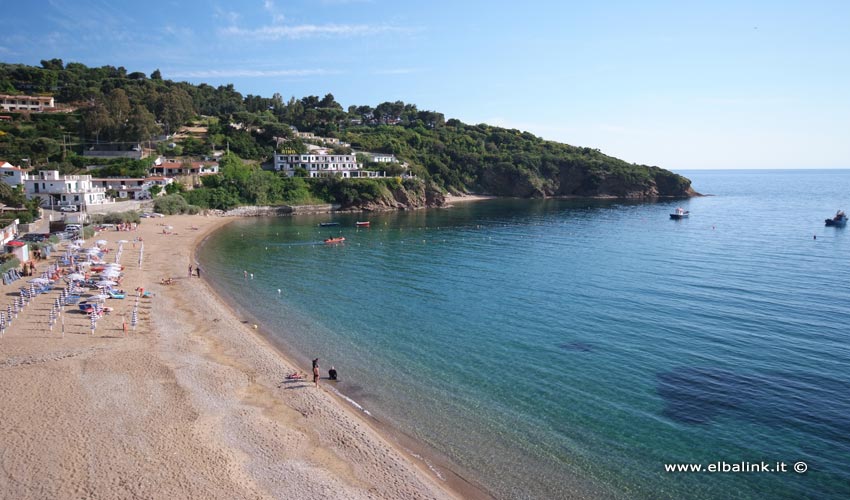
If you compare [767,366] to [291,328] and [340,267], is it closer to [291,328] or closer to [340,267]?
[291,328]

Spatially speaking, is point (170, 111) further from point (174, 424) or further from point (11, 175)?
point (174, 424)

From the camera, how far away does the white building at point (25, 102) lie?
383 ft

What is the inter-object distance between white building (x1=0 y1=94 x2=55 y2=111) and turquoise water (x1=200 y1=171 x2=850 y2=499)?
92.7 metres

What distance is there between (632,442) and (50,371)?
26.4 m

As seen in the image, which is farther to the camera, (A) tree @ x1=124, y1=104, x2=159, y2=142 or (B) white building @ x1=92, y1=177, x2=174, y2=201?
(A) tree @ x1=124, y1=104, x2=159, y2=142

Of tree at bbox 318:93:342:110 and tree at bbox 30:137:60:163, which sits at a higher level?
tree at bbox 318:93:342:110

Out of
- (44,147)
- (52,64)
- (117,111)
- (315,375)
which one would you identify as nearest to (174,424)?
(315,375)

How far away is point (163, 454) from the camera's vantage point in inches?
711

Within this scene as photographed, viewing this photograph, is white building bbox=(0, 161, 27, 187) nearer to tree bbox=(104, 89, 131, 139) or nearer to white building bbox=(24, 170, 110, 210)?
white building bbox=(24, 170, 110, 210)

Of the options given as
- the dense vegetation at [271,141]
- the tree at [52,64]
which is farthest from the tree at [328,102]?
the tree at [52,64]

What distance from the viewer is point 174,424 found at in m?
20.1

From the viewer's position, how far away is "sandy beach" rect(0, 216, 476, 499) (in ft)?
54.7

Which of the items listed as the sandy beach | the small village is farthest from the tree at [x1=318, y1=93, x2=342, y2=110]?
the sandy beach

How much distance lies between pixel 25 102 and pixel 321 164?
237 feet
